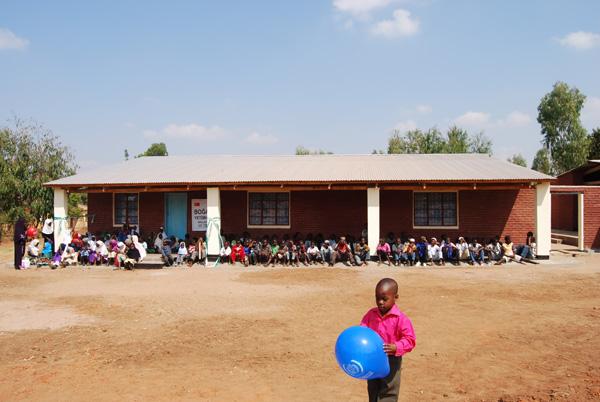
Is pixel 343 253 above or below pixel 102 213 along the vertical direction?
below

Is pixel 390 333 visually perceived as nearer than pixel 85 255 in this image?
Yes

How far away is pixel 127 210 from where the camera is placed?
17328mm

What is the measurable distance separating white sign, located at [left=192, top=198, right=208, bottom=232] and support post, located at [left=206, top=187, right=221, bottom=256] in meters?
2.14

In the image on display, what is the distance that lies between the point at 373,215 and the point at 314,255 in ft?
7.72

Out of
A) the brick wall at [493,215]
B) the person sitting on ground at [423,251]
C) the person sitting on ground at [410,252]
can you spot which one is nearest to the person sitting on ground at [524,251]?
the brick wall at [493,215]

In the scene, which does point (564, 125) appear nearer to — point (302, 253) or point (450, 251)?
point (450, 251)

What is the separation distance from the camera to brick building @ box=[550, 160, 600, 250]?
16734 millimetres

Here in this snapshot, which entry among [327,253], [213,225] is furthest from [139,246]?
[327,253]

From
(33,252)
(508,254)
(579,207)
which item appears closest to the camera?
(508,254)

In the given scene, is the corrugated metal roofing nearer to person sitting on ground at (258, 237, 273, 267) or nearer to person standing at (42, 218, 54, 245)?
person standing at (42, 218, 54, 245)

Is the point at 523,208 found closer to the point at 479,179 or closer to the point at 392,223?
the point at 479,179

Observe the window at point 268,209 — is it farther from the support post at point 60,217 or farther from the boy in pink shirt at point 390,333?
the boy in pink shirt at point 390,333

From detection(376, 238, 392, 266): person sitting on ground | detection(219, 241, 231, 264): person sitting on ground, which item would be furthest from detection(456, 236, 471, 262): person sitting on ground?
A: detection(219, 241, 231, 264): person sitting on ground

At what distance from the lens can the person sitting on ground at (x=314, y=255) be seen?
48.2ft
